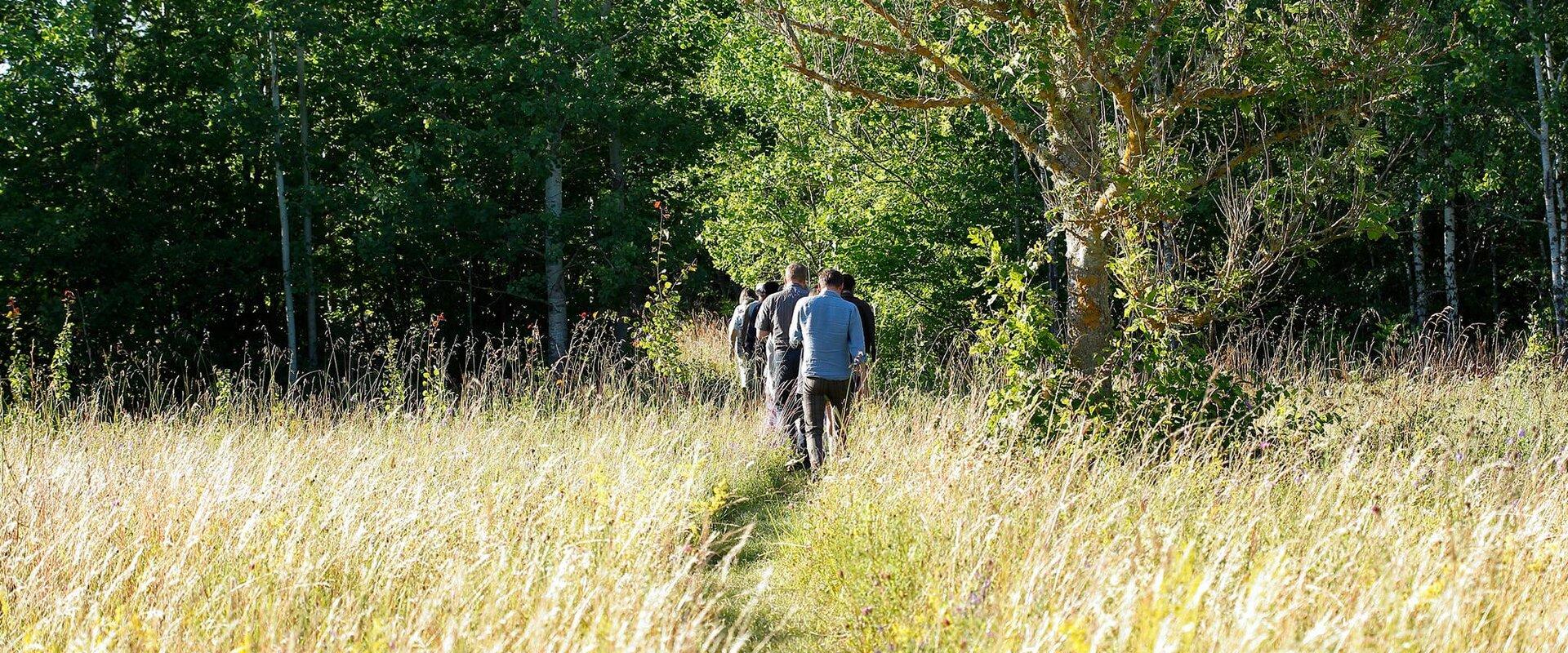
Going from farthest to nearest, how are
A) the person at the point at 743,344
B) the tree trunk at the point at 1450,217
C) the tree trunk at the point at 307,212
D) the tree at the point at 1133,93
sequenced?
the tree trunk at the point at 307,212, the tree trunk at the point at 1450,217, the person at the point at 743,344, the tree at the point at 1133,93

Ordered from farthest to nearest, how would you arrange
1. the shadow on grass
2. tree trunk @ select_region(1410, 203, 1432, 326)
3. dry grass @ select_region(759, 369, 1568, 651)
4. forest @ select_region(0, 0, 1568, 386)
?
tree trunk @ select_region(1410, 203, 1432, 326) < forest @ select_region(0, 0, 1568, 386) < the shadow on grass < dry grass @ select_region(759, 369, 1568, 651)

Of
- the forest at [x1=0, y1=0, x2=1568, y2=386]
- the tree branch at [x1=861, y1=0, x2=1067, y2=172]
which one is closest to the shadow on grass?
the tree branch at [x1=861, y1=0, x2=1067, y2=172]

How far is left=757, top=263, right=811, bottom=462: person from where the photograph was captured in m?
9.09

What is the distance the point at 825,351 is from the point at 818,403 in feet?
1.34

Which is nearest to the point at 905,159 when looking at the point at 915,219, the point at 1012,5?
the point at 915,219

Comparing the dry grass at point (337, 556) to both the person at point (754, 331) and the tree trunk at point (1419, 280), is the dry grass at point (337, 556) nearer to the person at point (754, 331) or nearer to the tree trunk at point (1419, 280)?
the person at point (754, 331)

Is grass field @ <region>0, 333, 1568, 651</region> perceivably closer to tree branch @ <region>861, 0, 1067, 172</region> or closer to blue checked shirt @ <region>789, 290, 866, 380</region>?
blue checked shirt @ <region>789, 290, 866, 380</region>

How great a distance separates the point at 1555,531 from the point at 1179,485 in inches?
57.9

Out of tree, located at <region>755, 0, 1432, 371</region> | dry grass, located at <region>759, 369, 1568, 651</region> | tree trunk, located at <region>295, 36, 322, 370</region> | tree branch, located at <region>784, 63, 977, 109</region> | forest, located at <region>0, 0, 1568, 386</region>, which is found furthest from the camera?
tree trunk, located at <region>295, 36, 322, 370</region>

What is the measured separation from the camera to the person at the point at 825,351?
8242 millimetres

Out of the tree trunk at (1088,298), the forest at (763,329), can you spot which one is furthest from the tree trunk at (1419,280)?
the tree trunk at (1088,298)

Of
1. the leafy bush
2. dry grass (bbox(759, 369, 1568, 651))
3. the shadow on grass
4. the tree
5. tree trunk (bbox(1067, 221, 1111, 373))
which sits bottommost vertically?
the shadow on grass

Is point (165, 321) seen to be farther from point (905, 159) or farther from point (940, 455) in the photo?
point (940, 455)

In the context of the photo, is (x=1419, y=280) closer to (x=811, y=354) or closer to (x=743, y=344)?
(x=743, y=344)
